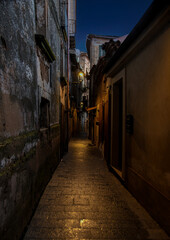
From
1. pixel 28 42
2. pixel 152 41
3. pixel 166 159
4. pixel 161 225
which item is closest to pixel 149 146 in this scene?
pixel 166 159

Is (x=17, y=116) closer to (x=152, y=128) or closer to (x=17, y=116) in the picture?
(x=17, y=116)

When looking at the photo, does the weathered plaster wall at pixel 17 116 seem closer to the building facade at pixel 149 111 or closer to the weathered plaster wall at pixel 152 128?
the building facade at pixel 149 111

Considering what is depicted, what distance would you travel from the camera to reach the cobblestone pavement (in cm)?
296

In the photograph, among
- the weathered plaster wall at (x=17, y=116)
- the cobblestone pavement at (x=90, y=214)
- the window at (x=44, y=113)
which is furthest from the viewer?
the window at (x=44, y=113)

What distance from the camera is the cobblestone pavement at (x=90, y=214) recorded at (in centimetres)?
296

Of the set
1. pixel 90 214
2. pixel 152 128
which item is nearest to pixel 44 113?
pixel 90 214

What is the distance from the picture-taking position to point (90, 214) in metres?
3.58

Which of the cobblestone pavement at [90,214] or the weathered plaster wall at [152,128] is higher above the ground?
the weathered plaster wall at [152,128]

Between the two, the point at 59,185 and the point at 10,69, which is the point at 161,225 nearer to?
the point at 59,185

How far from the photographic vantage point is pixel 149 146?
372cm

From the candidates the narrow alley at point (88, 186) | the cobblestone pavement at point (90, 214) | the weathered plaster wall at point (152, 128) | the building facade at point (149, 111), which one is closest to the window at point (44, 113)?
the narrow alley at point (88, 186)

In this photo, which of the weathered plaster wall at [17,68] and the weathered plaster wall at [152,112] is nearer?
the weathered plaster wall at [17,68]

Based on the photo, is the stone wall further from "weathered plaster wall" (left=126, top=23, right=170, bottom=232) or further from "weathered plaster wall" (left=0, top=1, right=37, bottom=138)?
"weathered plaster wall" (left=126, top=23, right=170, bottom=232)

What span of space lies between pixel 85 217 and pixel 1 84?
11.0 ft
